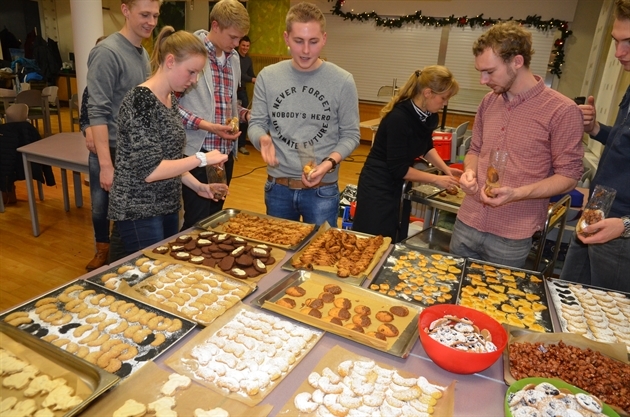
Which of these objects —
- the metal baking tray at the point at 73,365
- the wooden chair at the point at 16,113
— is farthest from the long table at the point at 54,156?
the metal baking tray at the point at 73,365

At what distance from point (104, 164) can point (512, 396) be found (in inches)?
98.8

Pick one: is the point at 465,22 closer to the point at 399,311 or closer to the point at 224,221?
the point at 224,221

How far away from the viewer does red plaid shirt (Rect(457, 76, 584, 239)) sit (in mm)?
1821

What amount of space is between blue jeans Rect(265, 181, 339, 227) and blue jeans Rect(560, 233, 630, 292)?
1.35 m

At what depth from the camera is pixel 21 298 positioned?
3033 mm

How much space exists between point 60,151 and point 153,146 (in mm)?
2670

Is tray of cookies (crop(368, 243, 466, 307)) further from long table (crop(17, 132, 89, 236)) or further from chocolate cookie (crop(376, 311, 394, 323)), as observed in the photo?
long table (crop(17, 132, 89, 236))

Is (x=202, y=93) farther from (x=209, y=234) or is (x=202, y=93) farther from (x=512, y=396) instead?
(x=512, y=396)

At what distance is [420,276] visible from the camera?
1.85m

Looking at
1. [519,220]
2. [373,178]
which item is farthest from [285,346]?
[373,178]

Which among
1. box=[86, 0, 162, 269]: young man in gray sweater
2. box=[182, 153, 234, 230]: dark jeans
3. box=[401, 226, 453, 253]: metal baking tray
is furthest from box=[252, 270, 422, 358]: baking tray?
box=[401, 226, 453, 253]: metal baking tray

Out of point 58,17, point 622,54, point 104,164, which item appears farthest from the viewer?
point 58,17

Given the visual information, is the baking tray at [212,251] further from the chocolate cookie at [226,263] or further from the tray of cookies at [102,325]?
the tray of cookies at [102,325]

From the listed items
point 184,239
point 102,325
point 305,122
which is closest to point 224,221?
point 184,239
